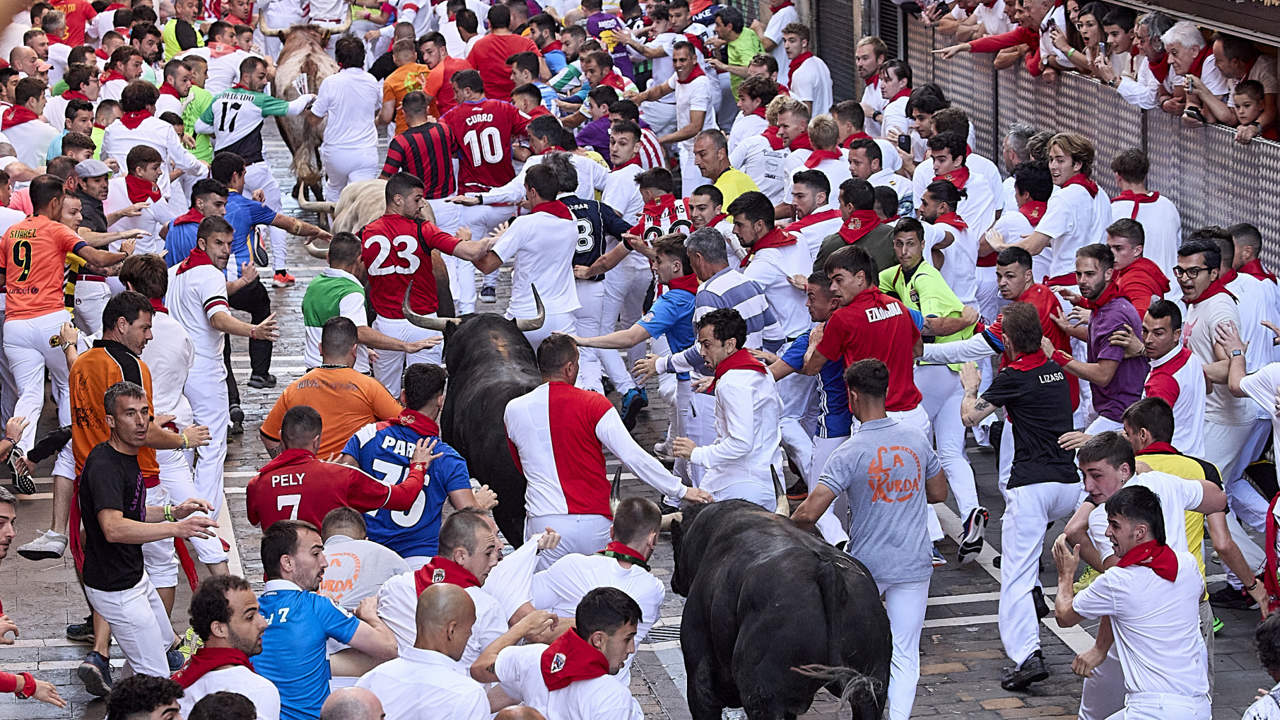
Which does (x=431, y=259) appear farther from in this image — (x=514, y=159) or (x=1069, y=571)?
(x=1069, y=571)

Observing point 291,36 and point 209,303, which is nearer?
point 209,303

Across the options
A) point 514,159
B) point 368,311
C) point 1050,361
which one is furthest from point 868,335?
point 514,159

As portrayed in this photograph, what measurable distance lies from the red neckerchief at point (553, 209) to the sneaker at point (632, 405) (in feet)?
5.57

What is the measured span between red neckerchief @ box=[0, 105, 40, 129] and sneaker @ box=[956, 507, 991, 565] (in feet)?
31.8

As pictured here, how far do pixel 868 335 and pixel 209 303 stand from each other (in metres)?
4.51

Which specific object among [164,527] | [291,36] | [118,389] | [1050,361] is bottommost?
[291,36]

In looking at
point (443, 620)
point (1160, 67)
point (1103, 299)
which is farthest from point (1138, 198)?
point (443, 620)

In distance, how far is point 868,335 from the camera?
8945 millimetres

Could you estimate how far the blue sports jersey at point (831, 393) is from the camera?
9508 mm

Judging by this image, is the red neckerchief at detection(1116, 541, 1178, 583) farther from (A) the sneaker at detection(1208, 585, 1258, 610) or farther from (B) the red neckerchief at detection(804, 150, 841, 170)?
(B) the red neckerchief at detection(804, 150, 841, 170)

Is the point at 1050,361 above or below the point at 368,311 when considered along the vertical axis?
above

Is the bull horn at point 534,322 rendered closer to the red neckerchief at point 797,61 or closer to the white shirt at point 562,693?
the white shirt at point 562,693

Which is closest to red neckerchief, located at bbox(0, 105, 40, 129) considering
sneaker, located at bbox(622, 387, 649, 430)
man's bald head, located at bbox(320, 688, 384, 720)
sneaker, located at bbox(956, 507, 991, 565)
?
sneaker, located at bbox(622, 387, 649, 430)

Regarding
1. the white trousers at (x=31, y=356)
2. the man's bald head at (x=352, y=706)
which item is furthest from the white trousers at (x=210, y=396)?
the man's bald head at (x=352, y=706)
